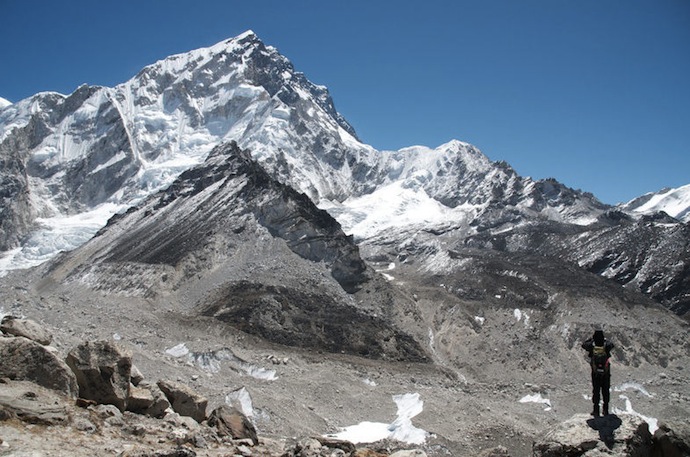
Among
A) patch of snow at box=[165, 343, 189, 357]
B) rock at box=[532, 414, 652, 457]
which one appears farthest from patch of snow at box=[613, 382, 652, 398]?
rock at box=[532, 414, 652, 457]

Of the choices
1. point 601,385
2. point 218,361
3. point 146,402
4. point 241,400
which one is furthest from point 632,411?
point 146,402

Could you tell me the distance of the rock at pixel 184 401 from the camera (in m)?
23.1

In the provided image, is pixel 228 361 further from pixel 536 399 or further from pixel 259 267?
pixel 259 267

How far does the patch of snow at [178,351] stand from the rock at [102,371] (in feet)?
136

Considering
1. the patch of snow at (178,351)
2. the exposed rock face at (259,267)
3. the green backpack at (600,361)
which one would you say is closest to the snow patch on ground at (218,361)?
the patch of snow at (178,351)

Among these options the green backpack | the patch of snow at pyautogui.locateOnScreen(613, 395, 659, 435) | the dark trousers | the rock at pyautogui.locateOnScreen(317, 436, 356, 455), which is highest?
the patch of snow at pyautogui.locateOnScreen(613, 395, 659, 435)

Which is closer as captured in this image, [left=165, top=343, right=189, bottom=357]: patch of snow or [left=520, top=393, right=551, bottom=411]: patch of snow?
[left=165, top=343, right=189, bottom=357]: patch of snow

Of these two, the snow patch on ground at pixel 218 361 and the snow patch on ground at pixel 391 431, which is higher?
the snow patch on ground at pixel 218 361

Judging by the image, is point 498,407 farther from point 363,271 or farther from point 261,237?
point 261,237

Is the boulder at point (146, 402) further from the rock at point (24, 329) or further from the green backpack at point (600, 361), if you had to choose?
the green backpack at point (600, 361)

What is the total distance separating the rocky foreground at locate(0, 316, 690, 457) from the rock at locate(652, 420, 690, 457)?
0.07 feet

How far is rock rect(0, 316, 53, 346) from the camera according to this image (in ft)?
65.2

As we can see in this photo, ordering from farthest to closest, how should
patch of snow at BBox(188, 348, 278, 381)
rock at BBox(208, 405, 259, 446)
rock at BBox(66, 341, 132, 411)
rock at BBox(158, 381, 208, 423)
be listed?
patch of snow at BBox(188, 348, 278, 381) < rock at BBox(158, 381, 208, 423) < rock at BBox(208, 405, 259, 446) < rock at BBox(66, 341, 132, 411)

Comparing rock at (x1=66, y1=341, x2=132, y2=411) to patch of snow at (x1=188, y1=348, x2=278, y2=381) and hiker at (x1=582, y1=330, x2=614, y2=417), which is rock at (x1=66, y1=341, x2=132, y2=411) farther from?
patch of snow at (x1=188, y1=348, x2=278, y2=381)
